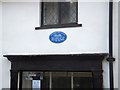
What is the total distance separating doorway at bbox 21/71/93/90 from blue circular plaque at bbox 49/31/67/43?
0.95m

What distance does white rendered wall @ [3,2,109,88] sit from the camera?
942 cm

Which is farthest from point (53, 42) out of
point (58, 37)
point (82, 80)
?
point (82, 80)

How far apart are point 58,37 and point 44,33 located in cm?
48

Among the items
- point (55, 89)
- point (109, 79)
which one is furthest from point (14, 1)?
point (109, 79)

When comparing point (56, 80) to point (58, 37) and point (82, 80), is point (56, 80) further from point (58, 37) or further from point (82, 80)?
point (58, 37)

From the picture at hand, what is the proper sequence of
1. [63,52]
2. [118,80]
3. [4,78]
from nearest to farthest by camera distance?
[118,80] < [63,52] < [4,78]

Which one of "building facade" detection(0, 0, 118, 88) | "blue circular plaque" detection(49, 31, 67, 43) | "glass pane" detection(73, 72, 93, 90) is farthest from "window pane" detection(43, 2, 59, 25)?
"glass pane" detection(73, 72, 93, 90)

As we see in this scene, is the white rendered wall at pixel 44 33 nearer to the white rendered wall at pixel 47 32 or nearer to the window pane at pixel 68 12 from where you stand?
the white rendered wall at pixel 47 32

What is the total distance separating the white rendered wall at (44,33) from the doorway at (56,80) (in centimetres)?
57

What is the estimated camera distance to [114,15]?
928cm

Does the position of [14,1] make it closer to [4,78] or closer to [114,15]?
[4,78]

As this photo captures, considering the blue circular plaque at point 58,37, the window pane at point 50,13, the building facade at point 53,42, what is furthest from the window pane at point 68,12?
the blue circular plaque at point 58,37

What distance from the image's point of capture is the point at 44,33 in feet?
33.0

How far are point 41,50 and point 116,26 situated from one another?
2.30 metres
